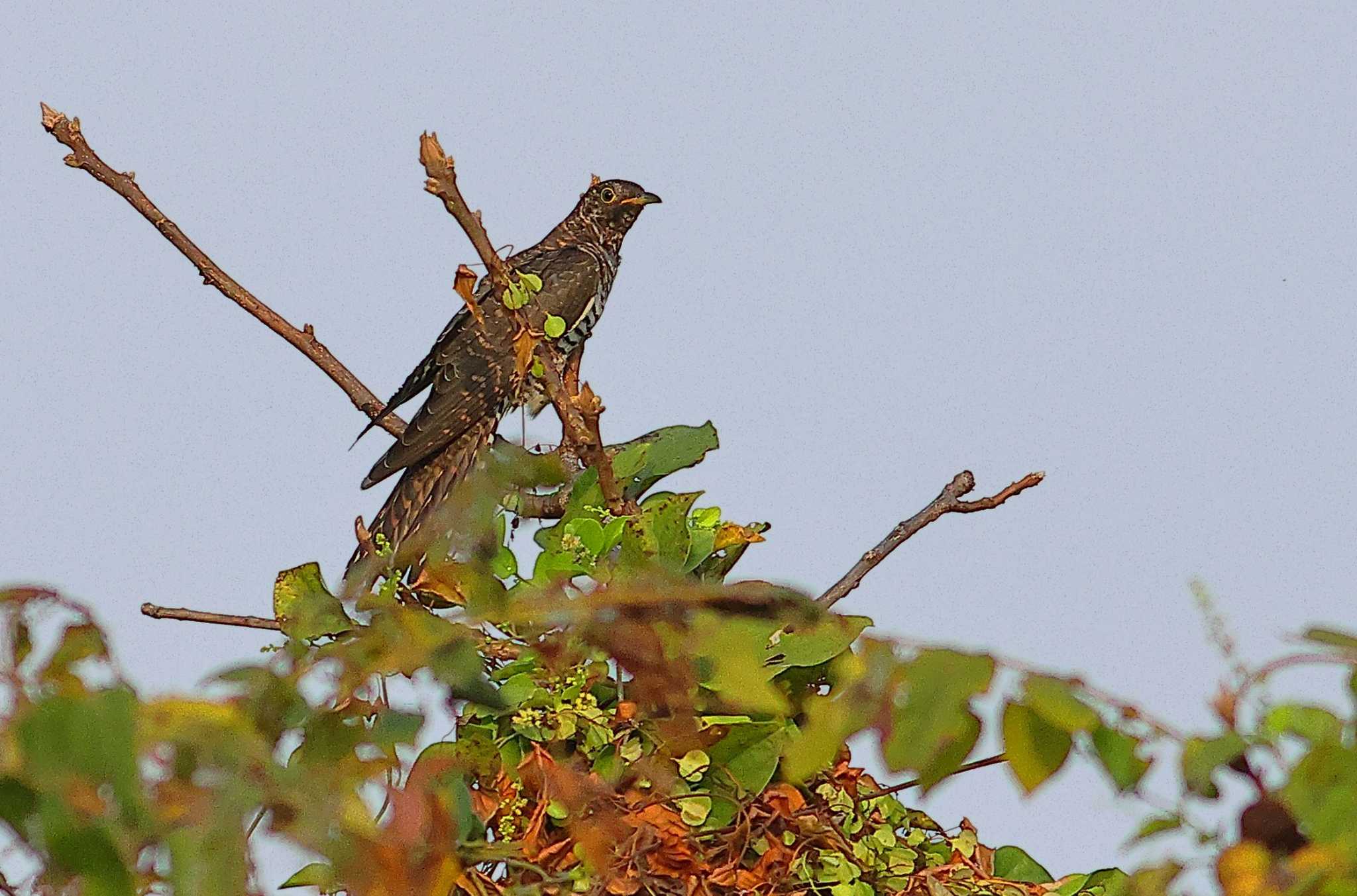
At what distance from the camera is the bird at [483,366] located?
9.40 ft

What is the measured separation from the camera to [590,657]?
4.47 ft

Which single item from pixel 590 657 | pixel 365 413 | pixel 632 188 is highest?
pixel 632 188

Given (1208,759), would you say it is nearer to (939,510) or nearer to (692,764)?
(692,764)

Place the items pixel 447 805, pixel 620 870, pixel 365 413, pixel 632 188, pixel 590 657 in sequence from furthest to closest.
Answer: pixel 632 188, pixel 365 413, pixel 590 657, pixel 620 870, pixel 447 805

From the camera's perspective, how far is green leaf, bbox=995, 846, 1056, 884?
5.00ft

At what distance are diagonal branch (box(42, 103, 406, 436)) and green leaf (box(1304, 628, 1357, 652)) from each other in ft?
5.86

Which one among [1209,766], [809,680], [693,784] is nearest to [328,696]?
[1209,766]

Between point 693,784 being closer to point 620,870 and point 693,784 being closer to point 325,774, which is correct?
point 620,870

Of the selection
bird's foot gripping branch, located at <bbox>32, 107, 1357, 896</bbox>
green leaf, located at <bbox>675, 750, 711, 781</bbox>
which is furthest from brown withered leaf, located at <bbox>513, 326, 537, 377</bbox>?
green leaf, located at <bbox>675, 750, 711, 781</bbox>

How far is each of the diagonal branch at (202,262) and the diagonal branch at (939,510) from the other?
2.95 feet

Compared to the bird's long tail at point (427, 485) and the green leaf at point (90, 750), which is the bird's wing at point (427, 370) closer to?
the bird's long tail at point (427, 485)

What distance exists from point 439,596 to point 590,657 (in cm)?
24

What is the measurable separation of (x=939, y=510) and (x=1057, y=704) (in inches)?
48.1

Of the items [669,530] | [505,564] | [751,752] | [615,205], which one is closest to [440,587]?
[505,564]
